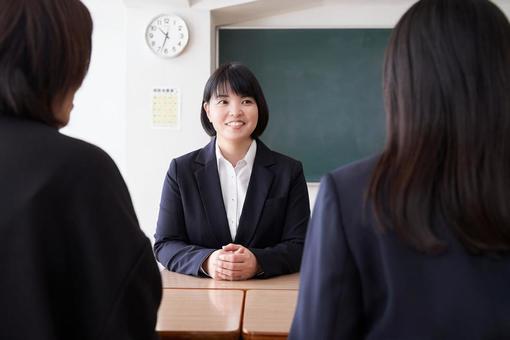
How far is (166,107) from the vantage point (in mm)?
3646

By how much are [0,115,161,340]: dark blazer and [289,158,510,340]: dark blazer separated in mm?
329

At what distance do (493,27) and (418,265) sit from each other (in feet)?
1.37

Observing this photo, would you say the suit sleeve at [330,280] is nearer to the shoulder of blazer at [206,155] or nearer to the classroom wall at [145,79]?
the shoulder of blazer at [206,155]

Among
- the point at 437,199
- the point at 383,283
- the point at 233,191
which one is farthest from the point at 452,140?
the point at 233,191

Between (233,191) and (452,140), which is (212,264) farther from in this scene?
(452,140)

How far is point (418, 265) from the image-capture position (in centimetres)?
80

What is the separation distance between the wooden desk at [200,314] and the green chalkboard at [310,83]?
7.72 feet

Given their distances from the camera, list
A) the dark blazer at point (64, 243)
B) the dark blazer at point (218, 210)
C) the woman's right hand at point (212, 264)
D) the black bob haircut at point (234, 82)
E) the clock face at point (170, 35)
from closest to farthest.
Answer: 1. the dark blazer at point (64, 243)
2. the woman's right hand at point (212, 264)
3. the dark blazer at point (218, 210)
4. the black bob haircut at point (234, 82)
5. the clock face at point (170, 35)

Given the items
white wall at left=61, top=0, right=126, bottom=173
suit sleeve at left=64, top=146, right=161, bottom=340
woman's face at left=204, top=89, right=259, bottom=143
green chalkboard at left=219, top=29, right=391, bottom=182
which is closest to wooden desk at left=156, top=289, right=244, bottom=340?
suit sleeve at left=64, top=146, right=161, bottom=340

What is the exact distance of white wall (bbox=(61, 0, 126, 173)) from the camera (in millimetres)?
3805

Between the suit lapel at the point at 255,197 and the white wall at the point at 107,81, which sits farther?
the white wall at the point at 107,81

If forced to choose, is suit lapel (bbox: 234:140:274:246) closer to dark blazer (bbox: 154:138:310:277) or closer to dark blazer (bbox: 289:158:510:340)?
dark blazer (bbox: 154:138:310:277)

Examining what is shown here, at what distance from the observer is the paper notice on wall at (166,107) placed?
363cm

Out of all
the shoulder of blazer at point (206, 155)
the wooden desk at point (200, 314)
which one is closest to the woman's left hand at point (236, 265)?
the wooden desk at point (200, 314)
